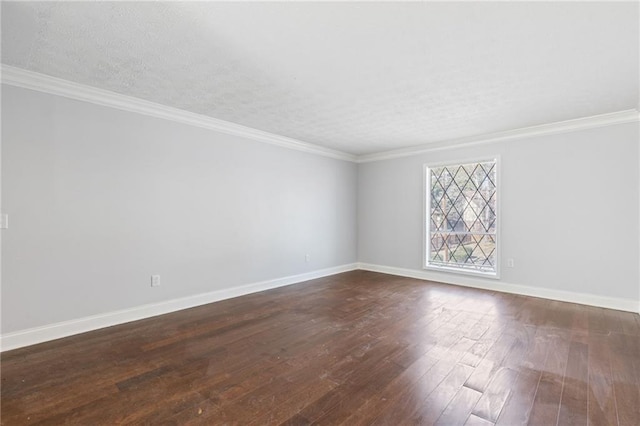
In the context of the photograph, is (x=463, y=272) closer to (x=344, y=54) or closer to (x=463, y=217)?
(x=463, y=217)

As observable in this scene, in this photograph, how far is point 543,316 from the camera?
11.1 feet

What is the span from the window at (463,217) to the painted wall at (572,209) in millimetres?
243

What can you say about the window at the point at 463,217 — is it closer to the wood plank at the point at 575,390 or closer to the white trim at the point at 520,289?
the white trim at the point at 520,289

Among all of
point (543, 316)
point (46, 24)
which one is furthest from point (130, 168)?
point (543, 316)

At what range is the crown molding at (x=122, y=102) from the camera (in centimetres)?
261

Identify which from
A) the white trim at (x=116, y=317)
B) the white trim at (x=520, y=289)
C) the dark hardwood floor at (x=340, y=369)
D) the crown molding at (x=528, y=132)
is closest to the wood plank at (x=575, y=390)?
the dark hardwood floor at (x=340, y=369)

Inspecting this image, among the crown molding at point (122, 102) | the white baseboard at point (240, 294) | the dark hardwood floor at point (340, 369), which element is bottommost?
the dark hardwood floor at point (340, 369)

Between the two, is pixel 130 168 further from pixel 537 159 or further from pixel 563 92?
pixel 537 159

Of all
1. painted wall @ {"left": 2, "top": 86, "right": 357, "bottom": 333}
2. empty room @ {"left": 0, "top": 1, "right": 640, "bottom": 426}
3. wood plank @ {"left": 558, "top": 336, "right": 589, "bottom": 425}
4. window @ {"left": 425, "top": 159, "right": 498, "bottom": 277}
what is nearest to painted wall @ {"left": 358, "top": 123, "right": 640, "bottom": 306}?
empty room @ {"left": 0, "top": 1, "right": 640, "bottom": 426}

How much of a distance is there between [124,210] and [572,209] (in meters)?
5.45

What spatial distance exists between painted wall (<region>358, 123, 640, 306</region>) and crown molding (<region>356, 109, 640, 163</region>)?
2.9 inches

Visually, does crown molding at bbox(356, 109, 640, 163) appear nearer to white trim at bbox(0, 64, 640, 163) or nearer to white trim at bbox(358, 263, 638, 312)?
white trim at bbox(0, 64, 640, 163)

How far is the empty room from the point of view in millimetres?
1876

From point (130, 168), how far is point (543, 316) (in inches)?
191
